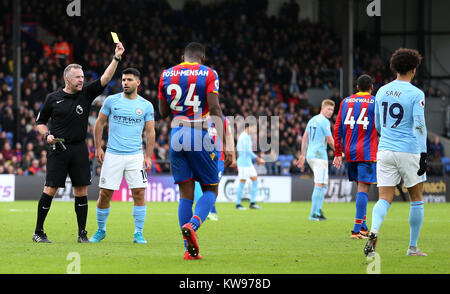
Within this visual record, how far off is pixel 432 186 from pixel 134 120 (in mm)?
19415

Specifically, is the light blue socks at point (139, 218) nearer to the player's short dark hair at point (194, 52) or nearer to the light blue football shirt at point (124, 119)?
the light blue football shirt at point (124, 119)

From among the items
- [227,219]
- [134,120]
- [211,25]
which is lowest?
[227,219]

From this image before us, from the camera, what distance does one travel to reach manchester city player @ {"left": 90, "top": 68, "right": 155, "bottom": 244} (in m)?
10.7

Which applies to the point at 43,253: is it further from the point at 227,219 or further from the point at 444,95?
the point at 444,95

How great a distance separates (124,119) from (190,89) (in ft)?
8.07

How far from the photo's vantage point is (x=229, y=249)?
387 inches

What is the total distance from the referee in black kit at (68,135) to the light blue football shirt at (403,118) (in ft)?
12.5

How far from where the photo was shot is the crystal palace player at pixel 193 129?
27.6ft

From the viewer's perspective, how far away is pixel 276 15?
41.3 meters

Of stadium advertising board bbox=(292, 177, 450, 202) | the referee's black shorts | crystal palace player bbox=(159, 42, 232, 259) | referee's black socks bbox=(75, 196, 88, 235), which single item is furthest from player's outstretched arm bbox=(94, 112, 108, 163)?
stadium advertising board bbox=(292, 177, 450, 202)

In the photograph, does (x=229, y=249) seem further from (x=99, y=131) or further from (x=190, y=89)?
(x=99, y=131)

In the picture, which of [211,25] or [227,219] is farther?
[211,25]

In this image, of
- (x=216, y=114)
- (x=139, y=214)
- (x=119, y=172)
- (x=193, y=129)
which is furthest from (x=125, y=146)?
(x=216, y=114)
